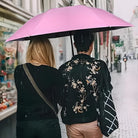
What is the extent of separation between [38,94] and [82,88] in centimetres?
47

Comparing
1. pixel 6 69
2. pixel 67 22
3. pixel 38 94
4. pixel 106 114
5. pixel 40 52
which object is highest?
pixel 67 22

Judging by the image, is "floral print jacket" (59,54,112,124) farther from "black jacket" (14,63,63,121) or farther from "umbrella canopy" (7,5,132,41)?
"umbrella canopy" (7,5,132,41)

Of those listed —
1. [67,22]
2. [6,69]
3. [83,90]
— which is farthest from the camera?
[6,69]

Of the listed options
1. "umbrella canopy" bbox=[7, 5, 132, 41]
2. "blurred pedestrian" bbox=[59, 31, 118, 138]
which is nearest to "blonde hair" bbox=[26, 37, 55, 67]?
"umbrella canopy" bbox=[7, 5, 132, 41]

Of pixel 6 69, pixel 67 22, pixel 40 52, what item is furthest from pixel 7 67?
pixel 40 52

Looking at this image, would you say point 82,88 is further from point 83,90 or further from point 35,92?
point 35,92

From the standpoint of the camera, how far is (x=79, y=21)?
2527 millimetres

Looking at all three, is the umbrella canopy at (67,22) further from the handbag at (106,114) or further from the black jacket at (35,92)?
the handbag at (106,114)

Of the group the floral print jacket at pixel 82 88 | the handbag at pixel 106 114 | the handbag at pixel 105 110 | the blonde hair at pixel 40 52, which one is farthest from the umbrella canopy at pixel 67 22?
the handbag at pixel 106 114

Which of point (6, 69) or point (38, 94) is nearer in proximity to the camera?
point (38, 94)

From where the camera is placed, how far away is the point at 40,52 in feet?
7.25

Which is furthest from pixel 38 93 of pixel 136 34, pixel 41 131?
pixel 136 34

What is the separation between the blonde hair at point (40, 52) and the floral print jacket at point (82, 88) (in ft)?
0.92

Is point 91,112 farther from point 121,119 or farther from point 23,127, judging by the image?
point 121,119
